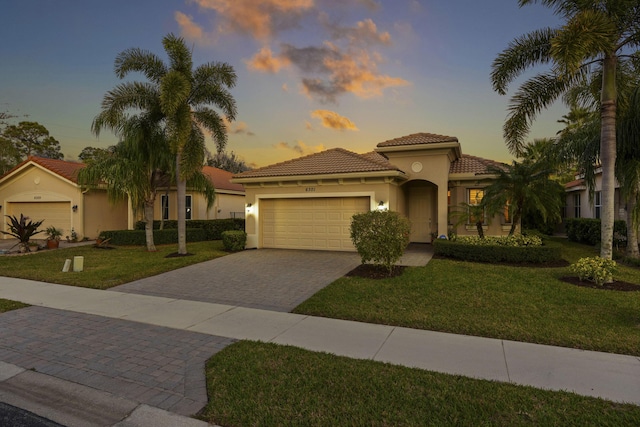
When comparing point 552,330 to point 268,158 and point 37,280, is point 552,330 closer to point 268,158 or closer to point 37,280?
point 37,280

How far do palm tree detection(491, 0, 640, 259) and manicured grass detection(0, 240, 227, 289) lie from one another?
1210 centimetres

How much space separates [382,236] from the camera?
30.2ft

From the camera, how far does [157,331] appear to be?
5562 mm

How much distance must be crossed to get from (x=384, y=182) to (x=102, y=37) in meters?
12.9

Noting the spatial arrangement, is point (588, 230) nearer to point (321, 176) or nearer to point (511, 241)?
point (511, 241)

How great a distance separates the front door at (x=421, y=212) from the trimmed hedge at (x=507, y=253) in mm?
5188

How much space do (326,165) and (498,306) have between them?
9.79 metres

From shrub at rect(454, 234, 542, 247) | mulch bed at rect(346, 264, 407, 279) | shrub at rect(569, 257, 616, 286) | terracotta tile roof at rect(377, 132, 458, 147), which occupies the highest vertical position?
terracotta tile roof at rect(377, 132, 458, 147)

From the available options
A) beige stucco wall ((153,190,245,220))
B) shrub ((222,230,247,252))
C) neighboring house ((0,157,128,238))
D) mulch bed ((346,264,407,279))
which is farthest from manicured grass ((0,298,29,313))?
neighboring house ((0,157,128,238))

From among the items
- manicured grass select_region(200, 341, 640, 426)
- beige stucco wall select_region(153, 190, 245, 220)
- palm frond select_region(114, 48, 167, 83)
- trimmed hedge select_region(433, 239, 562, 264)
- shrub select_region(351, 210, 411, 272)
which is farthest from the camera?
beige stucco wall select_region(153, 190, 245, 220)

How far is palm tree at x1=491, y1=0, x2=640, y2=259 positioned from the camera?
813 cm

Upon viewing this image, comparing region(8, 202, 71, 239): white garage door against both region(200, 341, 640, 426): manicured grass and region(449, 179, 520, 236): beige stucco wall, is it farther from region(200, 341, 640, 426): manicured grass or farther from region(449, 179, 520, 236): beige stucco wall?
region(449, 179, 520, 236): beige stucco wall

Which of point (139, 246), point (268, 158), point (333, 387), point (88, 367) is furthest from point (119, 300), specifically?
point (268, 158)

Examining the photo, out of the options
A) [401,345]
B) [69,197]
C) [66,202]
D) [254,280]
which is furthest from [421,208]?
[66,202]
